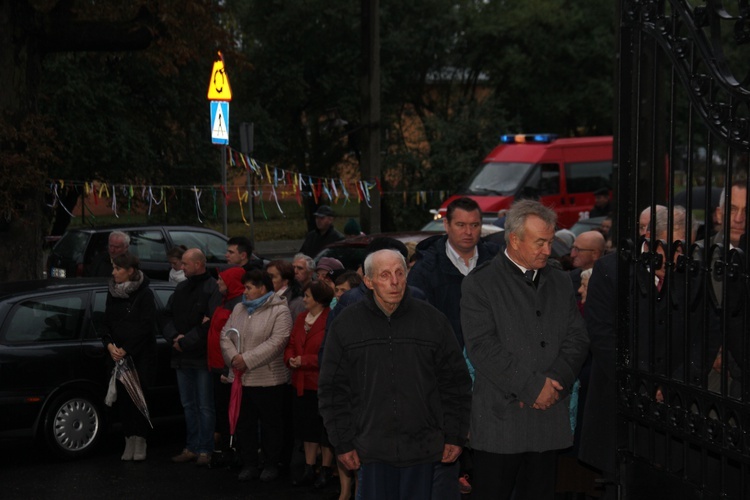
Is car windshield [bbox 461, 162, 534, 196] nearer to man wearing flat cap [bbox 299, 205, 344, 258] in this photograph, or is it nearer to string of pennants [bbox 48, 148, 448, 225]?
string of pennants [bbox 48, 148, 448, 225]

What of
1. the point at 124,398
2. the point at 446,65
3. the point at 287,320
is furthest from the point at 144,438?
the point at 446,65

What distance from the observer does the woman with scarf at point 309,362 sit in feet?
29.3

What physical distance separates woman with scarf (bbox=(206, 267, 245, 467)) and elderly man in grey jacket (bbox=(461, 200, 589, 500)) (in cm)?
406

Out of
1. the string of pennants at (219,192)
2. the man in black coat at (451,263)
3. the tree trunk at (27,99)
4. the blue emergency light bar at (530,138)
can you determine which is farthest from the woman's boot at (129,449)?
the blue emergency light bar at (530,138)

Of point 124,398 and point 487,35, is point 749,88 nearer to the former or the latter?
point 124,398

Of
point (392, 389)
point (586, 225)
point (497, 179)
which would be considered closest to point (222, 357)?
point (392, 389)

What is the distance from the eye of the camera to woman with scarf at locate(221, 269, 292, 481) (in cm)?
923

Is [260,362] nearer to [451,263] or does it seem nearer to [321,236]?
[451,263]

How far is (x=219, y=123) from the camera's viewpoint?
18.2 metres

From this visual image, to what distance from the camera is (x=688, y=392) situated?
4.11 meters

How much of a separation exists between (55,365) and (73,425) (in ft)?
1.87

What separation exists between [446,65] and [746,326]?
32033 millimetres

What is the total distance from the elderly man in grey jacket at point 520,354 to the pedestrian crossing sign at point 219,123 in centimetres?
1208

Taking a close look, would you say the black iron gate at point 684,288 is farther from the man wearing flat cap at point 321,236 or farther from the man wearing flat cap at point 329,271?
the man wearing flat cap at point 321,236
